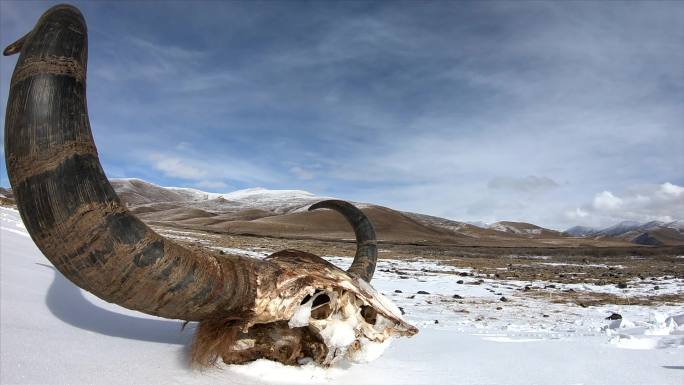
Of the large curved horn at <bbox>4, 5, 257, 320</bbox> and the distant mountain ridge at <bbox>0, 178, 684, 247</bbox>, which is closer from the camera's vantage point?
the large curved horn at <bbox>4, 5, 257, 320</bbox>

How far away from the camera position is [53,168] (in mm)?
1305

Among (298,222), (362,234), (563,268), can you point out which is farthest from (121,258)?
(298,222)

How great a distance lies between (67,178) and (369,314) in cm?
161

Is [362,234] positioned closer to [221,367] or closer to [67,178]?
[221,367]

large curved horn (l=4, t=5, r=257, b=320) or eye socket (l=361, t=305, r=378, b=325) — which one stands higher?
large curved horn (l=4, t=5, r=257, b=320)

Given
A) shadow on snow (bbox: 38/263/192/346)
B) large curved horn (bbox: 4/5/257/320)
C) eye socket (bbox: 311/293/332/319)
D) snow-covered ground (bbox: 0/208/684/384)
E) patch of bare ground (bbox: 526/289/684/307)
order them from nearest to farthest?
large curved horn (bbox: 4/5/257/320) → snow-covered ground (bbox: 0/208/684/384) → eye socket (bbox: 311/293/332/319) → shadow on snow (bbox: 38/263/192/346) → patch of bare ground (bbox: 526/289/684/307)

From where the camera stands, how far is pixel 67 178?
1.33m

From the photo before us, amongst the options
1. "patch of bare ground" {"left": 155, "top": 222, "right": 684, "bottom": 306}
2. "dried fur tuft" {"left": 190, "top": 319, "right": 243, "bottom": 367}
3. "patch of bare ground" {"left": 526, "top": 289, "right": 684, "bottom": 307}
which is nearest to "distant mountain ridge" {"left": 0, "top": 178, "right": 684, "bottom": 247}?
"patch of bare ground" {"left": 155, "top": 222, "right": 684, "bottom": 306}

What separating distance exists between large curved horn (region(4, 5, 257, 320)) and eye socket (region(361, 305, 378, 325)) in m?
1.13

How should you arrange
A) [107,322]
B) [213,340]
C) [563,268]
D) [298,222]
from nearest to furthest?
[213,340]
[107,322]
[563,268]
[298,222]

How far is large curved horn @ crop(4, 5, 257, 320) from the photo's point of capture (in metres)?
1.30

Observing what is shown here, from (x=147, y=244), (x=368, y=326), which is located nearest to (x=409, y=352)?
(x=368, y=326)

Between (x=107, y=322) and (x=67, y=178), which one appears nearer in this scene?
(x=67, y=178)

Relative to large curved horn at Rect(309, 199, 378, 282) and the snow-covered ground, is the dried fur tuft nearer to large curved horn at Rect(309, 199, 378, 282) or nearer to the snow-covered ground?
the snow-covered ground
